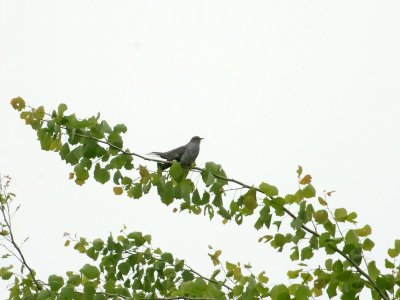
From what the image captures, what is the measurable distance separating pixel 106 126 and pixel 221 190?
2.75 ft

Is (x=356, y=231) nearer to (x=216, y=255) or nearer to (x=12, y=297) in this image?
(x=216, y=255)

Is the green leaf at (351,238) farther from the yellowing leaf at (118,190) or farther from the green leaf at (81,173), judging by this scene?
the green leaf at (81,173)

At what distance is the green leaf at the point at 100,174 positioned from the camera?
332 cm

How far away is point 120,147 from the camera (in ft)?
10.7

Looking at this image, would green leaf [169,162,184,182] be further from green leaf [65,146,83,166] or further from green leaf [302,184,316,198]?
green leaf [302,184,316,198]

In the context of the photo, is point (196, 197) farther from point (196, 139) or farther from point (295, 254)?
point (196, 139)

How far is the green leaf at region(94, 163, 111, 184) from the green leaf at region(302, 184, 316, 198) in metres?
1.28

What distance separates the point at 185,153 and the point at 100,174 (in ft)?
6.49

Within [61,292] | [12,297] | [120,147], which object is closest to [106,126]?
[120,147]

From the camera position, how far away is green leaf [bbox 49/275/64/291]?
279 centimetres

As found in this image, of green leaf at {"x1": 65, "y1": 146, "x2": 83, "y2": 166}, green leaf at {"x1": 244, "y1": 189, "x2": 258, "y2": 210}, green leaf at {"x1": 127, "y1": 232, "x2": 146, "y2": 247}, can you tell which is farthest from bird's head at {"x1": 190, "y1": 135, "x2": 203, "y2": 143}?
green leaf at {"x1": 244, "y1": 189, "x2": 258, "y2": 210}

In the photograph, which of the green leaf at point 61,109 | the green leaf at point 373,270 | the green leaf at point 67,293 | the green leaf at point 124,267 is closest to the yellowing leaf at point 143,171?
the green leaf at point 61,109

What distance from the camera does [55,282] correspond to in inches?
110

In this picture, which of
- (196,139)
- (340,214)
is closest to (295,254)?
(340,214)
